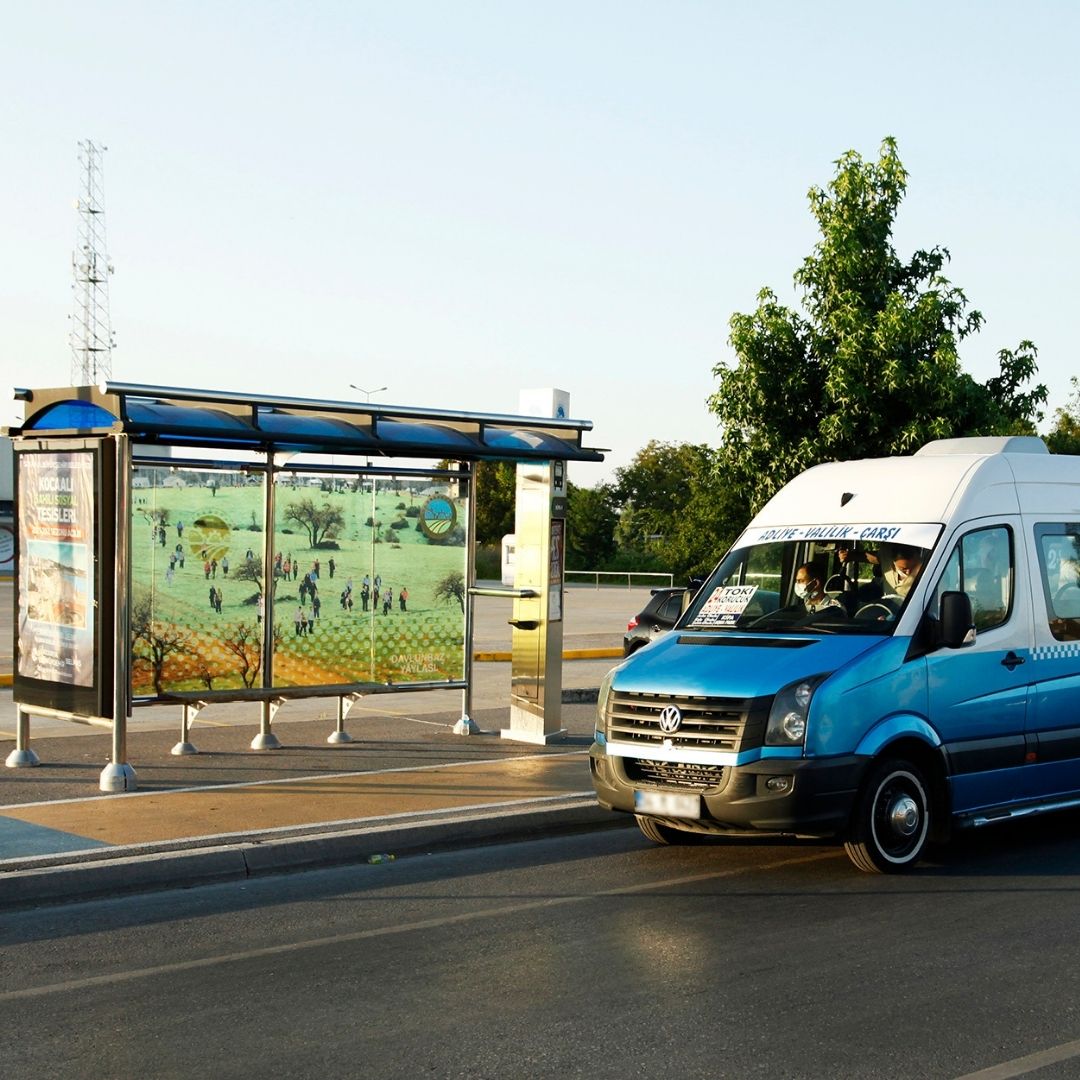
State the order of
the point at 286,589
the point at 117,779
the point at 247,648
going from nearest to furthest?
the point at 117,779, the point at 247,648, the point at 286,589

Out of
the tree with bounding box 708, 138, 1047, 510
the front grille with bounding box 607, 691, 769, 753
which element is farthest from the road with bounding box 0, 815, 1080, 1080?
the tree with bounding box 708, 138, 1047, 510

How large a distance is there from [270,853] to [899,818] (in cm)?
367

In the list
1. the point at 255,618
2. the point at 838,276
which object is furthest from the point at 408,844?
the point at 838,276

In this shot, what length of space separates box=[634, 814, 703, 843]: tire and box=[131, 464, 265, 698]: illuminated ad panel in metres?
4.22

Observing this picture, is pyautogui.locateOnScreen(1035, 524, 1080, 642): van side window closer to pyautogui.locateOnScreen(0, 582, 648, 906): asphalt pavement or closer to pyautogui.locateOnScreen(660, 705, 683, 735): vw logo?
pyautogui.locateOnScreen(660, 705, 683, 735): vw logo

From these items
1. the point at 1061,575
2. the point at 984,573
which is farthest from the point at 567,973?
the point at 1061,575

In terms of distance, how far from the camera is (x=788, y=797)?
27.5ft

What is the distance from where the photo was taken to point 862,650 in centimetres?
882

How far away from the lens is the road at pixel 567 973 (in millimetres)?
5566

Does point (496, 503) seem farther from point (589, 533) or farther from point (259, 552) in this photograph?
point (259, 552)

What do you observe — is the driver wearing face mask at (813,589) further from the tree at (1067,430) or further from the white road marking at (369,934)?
the tree at (1067,430)

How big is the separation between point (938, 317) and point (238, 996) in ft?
54.3

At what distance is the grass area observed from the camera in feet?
40.3

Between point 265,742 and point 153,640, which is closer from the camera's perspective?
point 153,640
